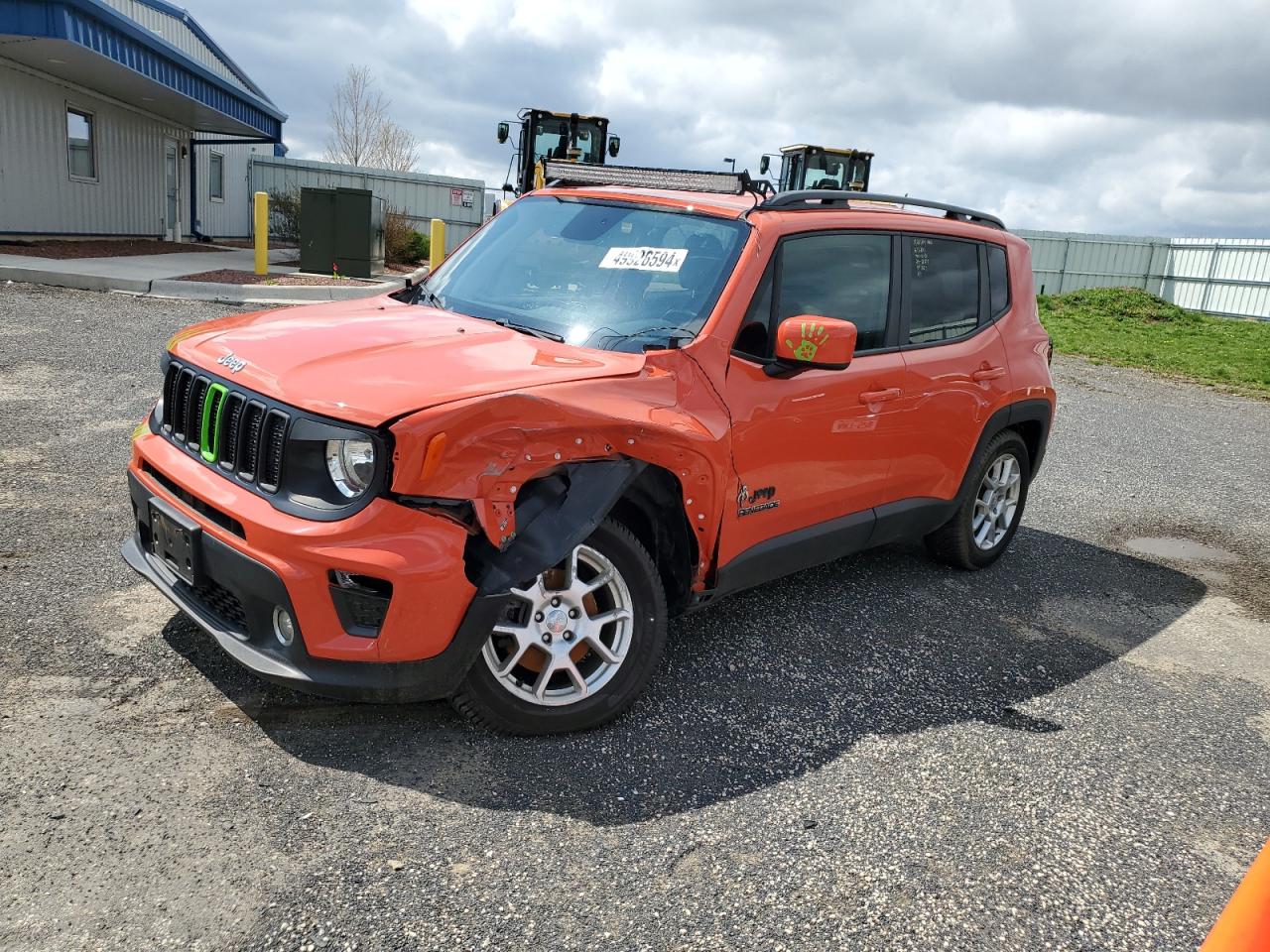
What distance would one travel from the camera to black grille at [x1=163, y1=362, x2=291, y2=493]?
291cm

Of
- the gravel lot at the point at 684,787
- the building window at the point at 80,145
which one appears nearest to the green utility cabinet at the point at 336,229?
the building window at the point at 80,145

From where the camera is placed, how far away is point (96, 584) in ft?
13.6

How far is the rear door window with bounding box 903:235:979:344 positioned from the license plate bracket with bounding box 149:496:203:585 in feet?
10.2

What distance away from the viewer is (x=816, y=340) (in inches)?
135

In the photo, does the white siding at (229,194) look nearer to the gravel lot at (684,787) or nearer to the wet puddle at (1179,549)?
the gravel lot at (684,787)

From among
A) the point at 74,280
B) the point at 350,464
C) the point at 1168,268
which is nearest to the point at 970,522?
the point at 350,464

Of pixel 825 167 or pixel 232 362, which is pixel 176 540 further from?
pixel 825 167

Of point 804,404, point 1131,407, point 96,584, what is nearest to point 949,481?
point 804,404

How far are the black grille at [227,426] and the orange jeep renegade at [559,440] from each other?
1cm

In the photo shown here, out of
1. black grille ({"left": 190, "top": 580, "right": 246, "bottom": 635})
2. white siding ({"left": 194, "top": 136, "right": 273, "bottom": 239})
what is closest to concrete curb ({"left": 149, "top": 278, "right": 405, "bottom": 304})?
black grille ({"left": 190, "top": 580, "right": 246, "bottom": 635})

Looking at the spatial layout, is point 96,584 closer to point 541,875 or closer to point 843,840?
point 541,875

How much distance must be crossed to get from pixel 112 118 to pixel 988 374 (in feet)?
68.1

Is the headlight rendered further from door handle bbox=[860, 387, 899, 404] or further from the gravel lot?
door handle bbox=[860, 387, 899, 404]

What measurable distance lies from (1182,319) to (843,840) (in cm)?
2454
